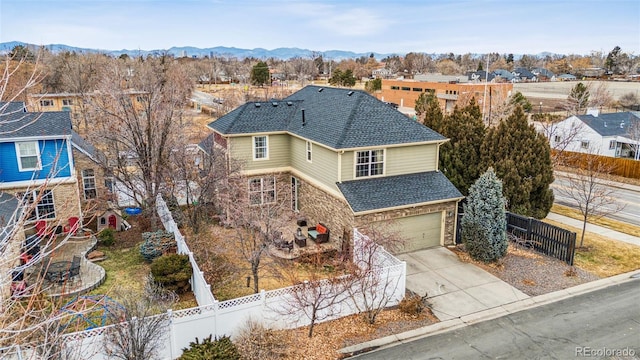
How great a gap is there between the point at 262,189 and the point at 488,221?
12.1 m

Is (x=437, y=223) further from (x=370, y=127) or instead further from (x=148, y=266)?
(x=148, y=266)

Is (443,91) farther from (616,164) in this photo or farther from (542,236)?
(542,236)

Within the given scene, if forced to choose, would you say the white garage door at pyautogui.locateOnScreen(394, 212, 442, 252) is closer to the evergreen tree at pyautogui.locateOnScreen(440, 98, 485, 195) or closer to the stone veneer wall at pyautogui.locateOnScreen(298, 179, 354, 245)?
the stone veneer wall at pyautogui.locateOnScreen(298, 179, 354, 245)

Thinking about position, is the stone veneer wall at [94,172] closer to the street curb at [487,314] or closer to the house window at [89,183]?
the house window at [89,183]

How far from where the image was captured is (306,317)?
1426 cm

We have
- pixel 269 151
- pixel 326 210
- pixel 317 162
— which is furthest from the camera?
pixel 269 151

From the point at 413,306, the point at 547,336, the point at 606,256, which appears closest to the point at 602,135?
the point at 606,256

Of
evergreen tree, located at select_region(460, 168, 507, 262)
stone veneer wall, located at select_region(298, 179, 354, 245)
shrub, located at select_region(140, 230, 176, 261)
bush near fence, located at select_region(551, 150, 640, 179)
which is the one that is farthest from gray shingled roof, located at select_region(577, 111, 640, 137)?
shrub, located at select_region(140, 230, 176, 261)

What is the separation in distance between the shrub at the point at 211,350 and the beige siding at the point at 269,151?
41.8 feet

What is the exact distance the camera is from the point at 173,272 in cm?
1617

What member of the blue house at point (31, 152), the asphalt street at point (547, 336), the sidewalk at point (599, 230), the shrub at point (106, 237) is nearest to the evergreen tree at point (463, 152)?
the sidewalk at point (599, 230)

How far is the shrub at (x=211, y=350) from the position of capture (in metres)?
11.6

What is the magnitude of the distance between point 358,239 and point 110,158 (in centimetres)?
1770

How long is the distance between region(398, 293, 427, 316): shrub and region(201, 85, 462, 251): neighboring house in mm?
4561
